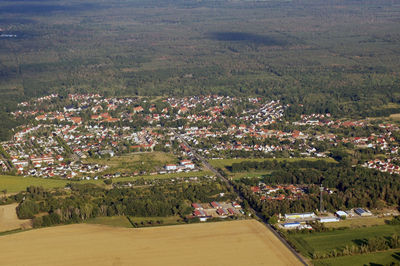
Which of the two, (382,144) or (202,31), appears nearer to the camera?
(382,144)

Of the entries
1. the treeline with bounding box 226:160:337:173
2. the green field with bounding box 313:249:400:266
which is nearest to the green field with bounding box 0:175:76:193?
the treeline with bounding box 226:160:337:173

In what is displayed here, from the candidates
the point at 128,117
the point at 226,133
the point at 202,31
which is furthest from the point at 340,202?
the point at 202,31

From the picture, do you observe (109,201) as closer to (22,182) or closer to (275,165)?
(22,182)

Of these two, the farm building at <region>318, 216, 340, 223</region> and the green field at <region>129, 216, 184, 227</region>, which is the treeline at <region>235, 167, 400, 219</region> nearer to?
the farm building at <region>318, 216, 340, 223</region>

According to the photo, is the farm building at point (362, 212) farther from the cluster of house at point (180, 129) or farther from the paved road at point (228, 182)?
the cluster of house at point (180, 129)

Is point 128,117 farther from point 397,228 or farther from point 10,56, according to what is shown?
point 10,56

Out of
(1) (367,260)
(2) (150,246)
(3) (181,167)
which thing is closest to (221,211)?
(2) (150,246)
